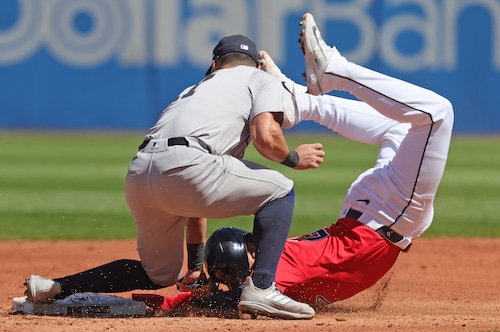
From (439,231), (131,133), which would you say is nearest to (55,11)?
(131,133)

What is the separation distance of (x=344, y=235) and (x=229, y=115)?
A: 93cm

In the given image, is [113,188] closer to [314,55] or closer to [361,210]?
[361,210]

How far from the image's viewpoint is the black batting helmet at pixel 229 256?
14.0 feet

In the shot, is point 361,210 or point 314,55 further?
point 361,210

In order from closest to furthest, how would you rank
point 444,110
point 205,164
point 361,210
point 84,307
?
1. point 205,164
2. point 444,110
3. point 84,307
4. point 361,210

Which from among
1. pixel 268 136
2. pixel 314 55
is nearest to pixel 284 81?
pixel 314 55

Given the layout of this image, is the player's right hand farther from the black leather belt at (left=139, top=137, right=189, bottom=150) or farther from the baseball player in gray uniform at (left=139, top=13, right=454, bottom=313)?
the black leather belt at (left=139, top=137, right=189, bottom=150)

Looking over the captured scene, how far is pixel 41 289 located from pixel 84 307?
236 mm

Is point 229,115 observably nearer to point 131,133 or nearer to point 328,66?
point 328,66

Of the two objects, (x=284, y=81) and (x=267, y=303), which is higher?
(x=284, y=81)

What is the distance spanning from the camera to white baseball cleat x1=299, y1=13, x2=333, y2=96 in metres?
4.23

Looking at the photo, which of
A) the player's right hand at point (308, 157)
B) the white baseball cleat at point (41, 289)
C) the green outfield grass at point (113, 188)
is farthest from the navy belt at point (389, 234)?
the green outfield grass at point (113, 188)

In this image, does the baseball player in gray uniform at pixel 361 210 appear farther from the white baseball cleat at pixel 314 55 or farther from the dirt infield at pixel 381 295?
the dirt infield at pixel 381 295

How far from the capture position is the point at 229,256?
4273 millimetres
